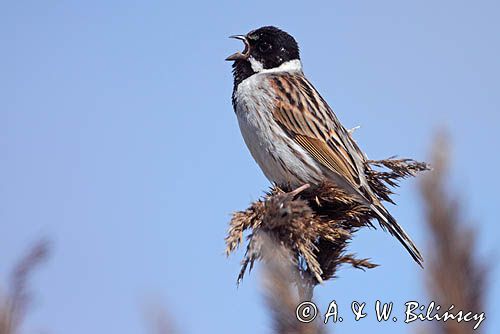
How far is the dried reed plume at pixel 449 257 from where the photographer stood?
3.31 ft

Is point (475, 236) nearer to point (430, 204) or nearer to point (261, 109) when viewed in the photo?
point (430, 204)

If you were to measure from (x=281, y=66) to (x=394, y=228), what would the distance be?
2196mm

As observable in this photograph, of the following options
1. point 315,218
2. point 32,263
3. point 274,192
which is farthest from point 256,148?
point 32,263

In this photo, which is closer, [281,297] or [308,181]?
[281,297]

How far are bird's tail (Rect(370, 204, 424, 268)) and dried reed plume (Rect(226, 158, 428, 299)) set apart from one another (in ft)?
1.15

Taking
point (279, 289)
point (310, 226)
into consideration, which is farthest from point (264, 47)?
point (279, 289)

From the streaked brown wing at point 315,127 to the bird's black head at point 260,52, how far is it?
0.74 feet

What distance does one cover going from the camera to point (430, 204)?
1.04m

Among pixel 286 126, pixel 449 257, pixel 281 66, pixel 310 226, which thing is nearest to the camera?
pixel 449 257

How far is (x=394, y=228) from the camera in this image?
478cm

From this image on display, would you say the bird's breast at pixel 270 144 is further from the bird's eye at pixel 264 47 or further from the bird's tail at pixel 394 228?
the bird's tail at pixel 394 228

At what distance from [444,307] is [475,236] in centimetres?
12

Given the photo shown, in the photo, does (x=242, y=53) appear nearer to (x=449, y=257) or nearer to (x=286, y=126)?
(x=286, y=126)

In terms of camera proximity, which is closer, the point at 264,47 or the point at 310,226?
the point at 310,226
